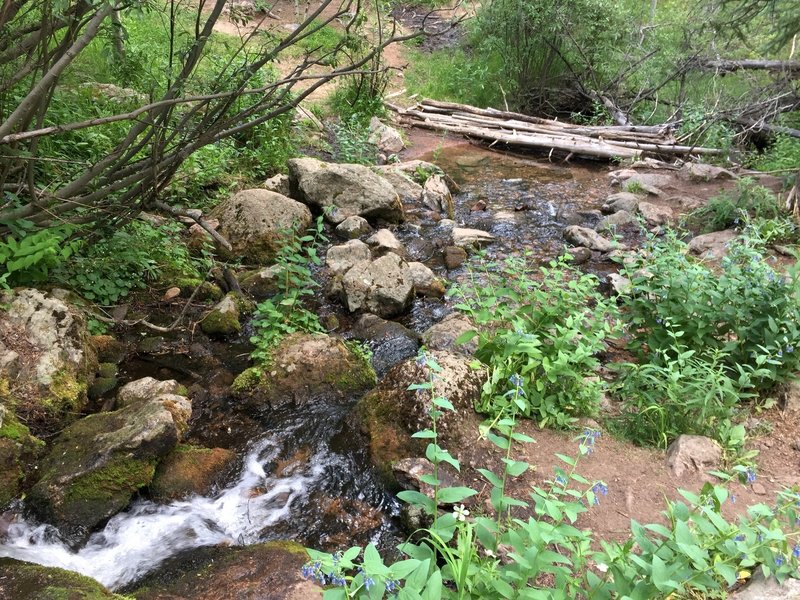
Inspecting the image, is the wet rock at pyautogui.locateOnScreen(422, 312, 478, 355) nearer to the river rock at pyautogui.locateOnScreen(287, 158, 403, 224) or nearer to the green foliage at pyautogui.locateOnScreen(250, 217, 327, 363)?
the green foliage at pyautogui.locateOnScreen(250, 217, 327, 363)

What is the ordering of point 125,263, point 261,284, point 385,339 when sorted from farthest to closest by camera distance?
1. point 261,284
2. point 385,339
3. point 125,263

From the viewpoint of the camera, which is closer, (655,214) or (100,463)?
(100,463)

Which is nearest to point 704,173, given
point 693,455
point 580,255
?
point 580,255

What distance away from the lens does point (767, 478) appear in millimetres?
3283

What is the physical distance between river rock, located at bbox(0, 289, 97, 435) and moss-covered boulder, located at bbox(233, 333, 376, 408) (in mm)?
1154

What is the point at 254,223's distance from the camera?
21.6ft

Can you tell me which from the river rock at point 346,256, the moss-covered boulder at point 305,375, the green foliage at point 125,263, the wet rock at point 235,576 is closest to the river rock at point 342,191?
the river rock at point 346,256

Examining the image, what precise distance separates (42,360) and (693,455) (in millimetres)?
4397

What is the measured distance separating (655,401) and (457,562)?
7.78 ft

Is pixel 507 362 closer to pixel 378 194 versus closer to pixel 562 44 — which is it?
pixel 378 194

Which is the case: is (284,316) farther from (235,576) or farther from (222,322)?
(235,576)

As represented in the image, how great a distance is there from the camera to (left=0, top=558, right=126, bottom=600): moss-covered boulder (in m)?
2.30

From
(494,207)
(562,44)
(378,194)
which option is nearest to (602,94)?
(562,44)

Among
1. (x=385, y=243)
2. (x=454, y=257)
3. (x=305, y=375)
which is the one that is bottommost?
(x=305, y=375)
